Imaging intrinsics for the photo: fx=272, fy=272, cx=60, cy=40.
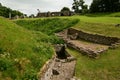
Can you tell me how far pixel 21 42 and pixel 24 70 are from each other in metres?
3.12

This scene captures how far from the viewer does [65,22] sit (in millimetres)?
39438

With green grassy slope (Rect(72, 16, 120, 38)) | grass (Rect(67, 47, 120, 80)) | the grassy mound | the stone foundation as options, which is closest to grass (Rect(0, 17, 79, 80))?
grass (Rect(67, 47, 120, 80))

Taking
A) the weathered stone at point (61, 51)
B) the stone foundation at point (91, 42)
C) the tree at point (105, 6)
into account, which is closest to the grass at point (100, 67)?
the stone foundation at point (91, 42)

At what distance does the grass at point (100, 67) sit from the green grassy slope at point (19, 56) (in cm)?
381

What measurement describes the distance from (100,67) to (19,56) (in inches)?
333

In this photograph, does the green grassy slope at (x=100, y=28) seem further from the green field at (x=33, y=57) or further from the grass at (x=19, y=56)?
the grass at (x=19, y=56)

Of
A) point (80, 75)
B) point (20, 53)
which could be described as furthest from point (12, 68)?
point (80, 75)

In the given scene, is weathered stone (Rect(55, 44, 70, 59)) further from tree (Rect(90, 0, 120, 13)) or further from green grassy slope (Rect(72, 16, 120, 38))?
tree (Rect(90, 0, 120, 13))

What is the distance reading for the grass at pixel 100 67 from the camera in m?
18.4

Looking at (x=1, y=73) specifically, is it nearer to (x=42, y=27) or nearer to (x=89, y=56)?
(x=89, y=56)

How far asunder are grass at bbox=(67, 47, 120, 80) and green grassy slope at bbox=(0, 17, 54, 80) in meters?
3.81

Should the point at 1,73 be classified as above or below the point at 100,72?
above

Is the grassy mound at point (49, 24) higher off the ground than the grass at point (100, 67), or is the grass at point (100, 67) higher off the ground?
the grassy mound at point (49, 24)

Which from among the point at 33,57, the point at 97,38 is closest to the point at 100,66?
the point at 33,57
